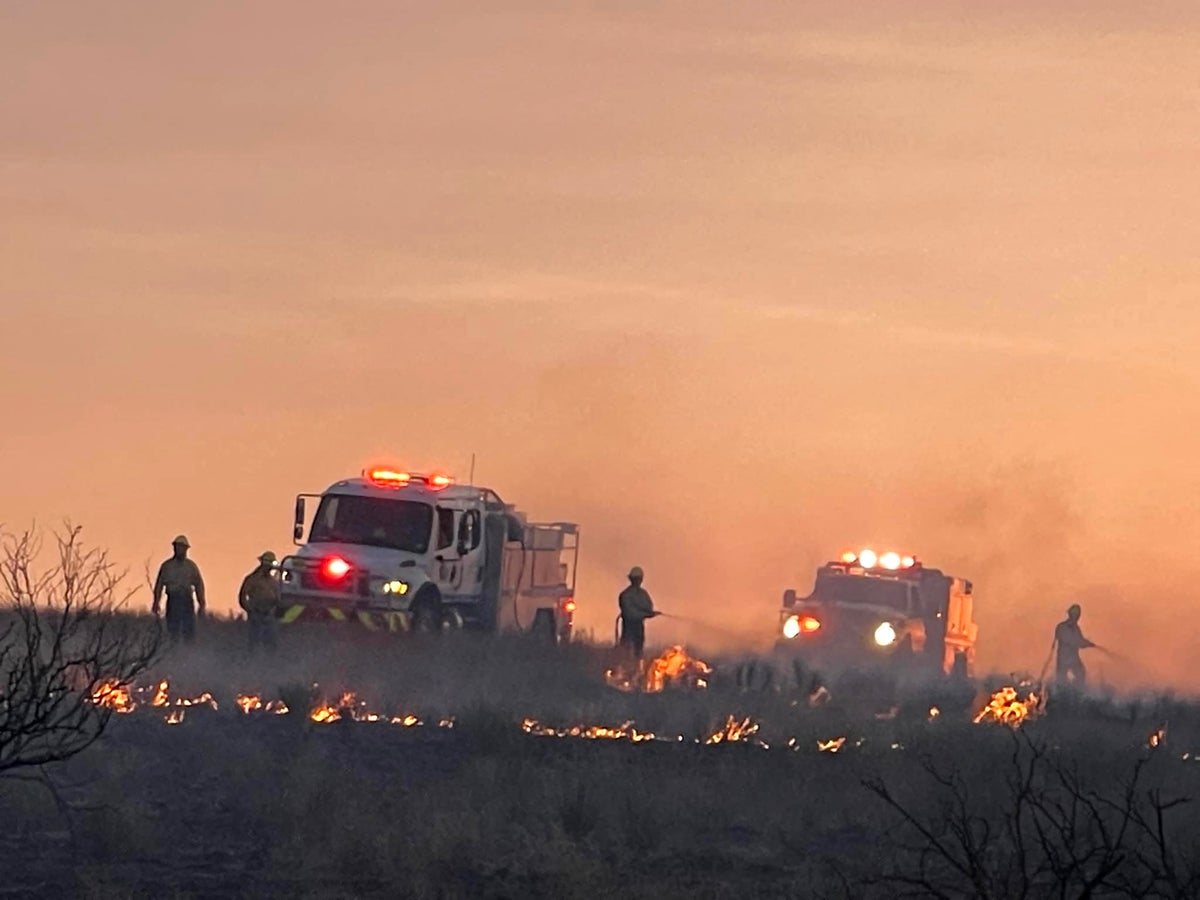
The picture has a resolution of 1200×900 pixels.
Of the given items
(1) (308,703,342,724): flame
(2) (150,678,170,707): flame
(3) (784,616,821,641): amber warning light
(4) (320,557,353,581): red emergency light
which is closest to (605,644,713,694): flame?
(4) (320,557,353,581): red emergency light

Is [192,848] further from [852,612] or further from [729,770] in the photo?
[852,612]

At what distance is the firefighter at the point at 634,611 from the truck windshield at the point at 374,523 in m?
2.59

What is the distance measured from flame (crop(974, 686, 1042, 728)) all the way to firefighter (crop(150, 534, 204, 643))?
8982 millimetres

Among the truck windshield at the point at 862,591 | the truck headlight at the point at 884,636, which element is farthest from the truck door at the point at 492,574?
the truck headlight at the point at 884,636

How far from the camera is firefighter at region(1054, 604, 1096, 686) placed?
4216 centimetres

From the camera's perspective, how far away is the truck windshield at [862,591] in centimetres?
4191

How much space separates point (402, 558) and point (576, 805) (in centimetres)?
1568

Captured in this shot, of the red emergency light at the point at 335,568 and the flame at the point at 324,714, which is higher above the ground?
the red emergency light at the point at 335,568

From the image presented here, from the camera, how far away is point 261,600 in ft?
107

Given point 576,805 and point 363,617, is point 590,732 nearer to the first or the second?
point 576,805

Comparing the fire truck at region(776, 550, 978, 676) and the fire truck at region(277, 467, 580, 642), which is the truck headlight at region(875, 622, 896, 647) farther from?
the fire truck at region(277, 467, 580, 642)

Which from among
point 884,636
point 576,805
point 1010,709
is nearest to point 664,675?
point 1010,709

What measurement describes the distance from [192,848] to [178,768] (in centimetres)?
262

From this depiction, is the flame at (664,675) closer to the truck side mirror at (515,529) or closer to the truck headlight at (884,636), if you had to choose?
the truck side mirror at (515,529)
